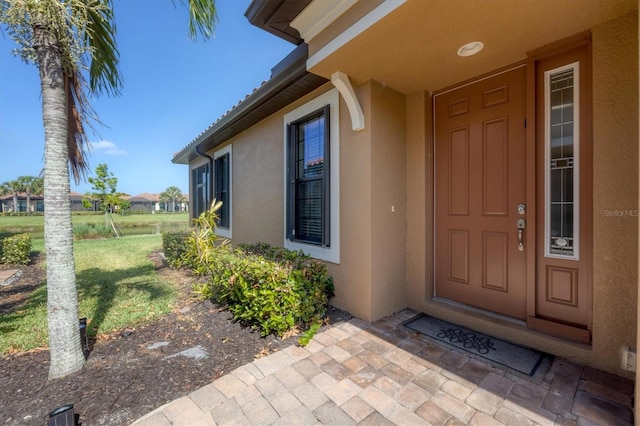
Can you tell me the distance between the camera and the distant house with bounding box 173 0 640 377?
2123mm

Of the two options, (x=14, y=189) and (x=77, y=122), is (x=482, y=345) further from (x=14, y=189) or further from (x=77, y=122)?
(x=14, y=189)

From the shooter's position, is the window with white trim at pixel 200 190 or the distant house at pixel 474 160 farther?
the window with white trim at pixel 200 190

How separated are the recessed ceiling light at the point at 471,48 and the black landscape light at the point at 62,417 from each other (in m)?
4.05

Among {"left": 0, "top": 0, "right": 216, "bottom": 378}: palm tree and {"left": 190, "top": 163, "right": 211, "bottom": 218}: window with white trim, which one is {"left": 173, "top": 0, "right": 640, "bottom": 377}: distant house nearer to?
{"left": 0, "top": 0, "right": 216, "bottom": 378}: palm tree

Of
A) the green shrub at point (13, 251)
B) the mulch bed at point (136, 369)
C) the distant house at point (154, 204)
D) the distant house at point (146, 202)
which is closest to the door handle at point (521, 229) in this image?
the mulch bed at point (136, 369)

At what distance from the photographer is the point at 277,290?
2896mm

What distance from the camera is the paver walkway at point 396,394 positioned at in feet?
5.72

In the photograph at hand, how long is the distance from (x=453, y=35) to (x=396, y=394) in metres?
3.00

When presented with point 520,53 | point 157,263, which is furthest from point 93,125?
point 157,263

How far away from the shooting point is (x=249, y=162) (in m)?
5.88

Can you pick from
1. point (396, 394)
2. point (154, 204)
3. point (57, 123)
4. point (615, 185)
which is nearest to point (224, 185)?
point (57, 123)

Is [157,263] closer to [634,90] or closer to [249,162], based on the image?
[249,162]

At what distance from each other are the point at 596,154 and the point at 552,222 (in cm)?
68

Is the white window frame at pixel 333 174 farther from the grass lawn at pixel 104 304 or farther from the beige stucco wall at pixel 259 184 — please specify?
the grass lawn at pixel 104 304
